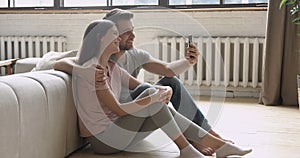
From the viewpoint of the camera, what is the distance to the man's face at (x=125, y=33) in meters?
2.39

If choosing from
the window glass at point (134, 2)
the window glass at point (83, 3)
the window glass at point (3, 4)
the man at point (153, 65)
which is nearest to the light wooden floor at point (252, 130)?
the man at point (153, 65)

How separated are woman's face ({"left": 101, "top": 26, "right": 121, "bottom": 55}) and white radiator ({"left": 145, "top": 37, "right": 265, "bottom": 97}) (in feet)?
7.45

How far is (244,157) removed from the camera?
237cm

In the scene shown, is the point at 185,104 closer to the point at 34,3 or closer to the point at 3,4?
the point at 34,3

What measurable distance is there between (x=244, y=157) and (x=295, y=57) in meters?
1.94

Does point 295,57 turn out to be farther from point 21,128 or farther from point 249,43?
point 21,128

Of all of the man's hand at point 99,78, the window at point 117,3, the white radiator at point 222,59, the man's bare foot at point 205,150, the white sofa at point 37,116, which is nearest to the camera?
the white sofa at point 37,116

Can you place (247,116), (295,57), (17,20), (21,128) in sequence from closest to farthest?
(21,128) → (247,116) → (295,57) → (17,20)

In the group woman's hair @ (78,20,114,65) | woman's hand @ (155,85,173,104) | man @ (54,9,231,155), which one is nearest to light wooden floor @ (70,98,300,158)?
man @ (54,9,231,155)

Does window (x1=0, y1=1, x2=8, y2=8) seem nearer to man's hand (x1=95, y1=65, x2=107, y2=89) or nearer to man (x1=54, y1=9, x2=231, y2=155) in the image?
man (x1=54, y1=9, x2=231, y2=155)

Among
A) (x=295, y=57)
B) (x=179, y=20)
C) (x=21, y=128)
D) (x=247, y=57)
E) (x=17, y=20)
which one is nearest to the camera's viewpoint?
(x=21, y=128)

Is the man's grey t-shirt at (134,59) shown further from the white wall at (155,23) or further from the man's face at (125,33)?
the white wall at (155,23)

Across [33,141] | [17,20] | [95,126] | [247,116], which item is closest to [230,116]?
[247,116]

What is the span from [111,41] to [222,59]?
2.40m
